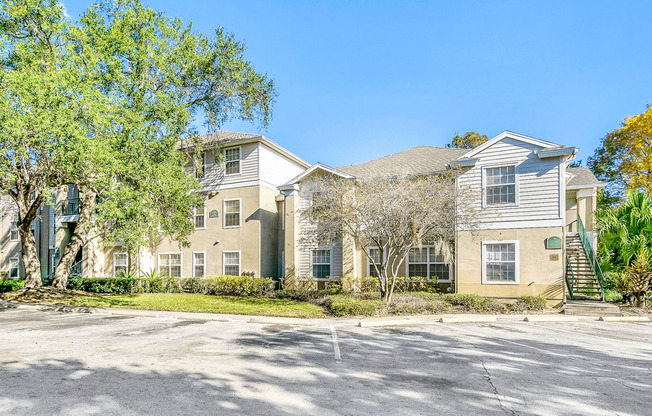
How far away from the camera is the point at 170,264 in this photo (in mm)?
24750

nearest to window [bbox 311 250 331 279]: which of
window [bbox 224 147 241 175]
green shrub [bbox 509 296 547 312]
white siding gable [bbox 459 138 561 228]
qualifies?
window [bbox 224 147 241 175]

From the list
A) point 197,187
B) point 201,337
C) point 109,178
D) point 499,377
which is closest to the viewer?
point 499,377

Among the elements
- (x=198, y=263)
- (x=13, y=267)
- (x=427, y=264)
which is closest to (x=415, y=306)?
(x=427, y=264)

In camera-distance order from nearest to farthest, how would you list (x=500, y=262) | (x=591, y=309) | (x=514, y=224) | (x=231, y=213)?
(x=591, y=309) → (x=514, y=224) → (x=500, y=262) → (x=231, y=213)

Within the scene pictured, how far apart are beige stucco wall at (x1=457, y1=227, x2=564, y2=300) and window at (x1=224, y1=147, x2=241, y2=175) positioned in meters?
13.0

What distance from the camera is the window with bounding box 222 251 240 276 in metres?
22.9

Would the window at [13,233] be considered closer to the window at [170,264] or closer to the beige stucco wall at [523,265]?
the window at [170,264]

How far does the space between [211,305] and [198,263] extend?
27.1 feet

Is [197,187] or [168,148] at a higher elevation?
[168,148]

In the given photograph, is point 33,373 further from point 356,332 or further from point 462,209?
point 462,209

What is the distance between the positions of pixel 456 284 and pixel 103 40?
18966 millimetres

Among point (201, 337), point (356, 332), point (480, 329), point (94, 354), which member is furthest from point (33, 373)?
point (480, 329)

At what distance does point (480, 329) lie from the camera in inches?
458

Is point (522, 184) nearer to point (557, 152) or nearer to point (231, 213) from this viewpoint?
point (557, 152)
